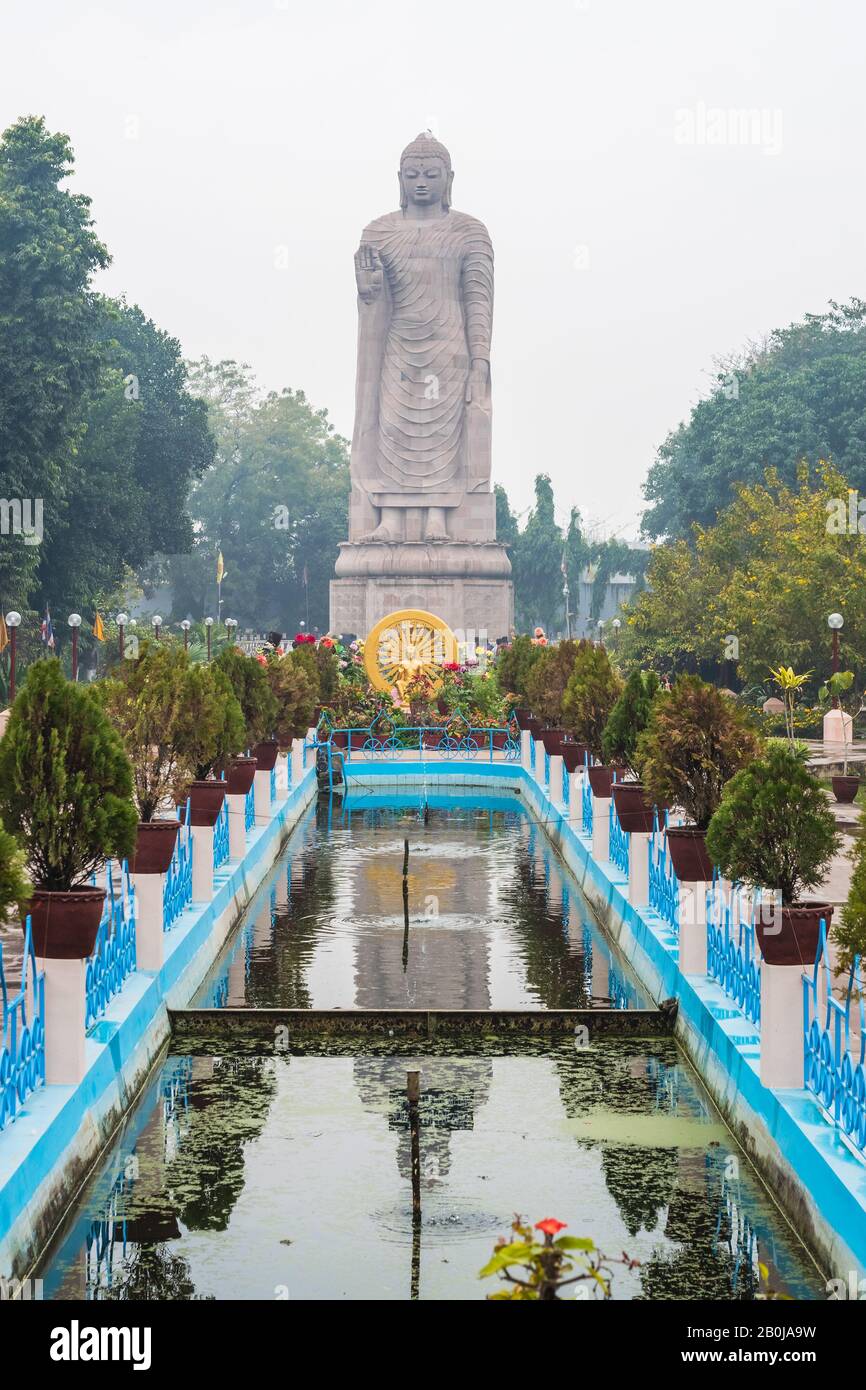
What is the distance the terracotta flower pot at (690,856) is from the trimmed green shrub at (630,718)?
357cm

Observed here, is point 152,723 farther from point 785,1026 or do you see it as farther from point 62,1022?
point 785,1026

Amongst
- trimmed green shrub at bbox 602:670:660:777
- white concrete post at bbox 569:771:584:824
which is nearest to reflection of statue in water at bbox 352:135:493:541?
white concrete post at bbox 569:771:584:824

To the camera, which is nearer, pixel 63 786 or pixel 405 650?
pixel 63 786

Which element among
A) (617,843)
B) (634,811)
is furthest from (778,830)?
(617,843)

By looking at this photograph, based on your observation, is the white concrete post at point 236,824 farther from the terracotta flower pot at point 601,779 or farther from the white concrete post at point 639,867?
the white concrete post at point 639,867

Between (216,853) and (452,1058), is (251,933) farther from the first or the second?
(452,1058)

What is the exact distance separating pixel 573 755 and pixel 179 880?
24.9 feet

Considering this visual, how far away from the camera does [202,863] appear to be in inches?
529

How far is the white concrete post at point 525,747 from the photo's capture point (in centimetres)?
2588

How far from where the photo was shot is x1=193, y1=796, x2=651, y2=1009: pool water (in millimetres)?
12070

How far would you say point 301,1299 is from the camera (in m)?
6.50

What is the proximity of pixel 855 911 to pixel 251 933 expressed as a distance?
27.8 feet

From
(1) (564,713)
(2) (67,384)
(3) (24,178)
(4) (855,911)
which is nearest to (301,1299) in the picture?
(4) (855,911)

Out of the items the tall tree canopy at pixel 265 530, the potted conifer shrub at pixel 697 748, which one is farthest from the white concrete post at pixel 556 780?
the tall tree canopy at pixel 265 530
